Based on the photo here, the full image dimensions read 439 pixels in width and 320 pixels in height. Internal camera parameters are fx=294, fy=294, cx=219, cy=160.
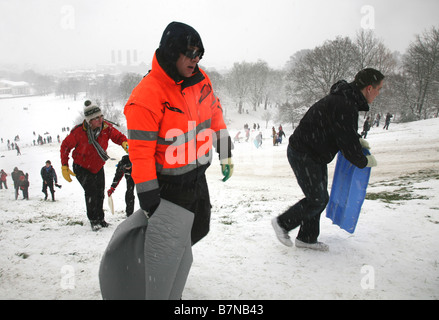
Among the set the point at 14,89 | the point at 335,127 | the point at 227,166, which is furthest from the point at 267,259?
the point at 14,89

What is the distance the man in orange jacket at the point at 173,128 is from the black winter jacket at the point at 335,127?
1335mm

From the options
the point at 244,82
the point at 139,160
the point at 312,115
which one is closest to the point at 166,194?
the point at 139,160

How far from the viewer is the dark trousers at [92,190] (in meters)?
5.12

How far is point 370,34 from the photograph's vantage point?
38.5 metres

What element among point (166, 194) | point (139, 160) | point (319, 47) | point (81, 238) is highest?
point (319, 47)

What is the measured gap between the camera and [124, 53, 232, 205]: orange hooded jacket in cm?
223

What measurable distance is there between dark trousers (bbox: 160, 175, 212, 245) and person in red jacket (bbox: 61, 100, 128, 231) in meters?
2.71

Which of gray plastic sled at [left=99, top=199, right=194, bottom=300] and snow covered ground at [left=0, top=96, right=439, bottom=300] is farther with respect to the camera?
snow covered ground at [left=0, top=96, right=439, bottom=300]

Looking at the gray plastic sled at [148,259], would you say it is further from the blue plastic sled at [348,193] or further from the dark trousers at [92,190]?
the dark trousers at [92,190]

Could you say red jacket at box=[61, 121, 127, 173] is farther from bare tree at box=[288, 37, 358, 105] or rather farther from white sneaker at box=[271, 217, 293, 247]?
bare tree at box=[288, 37, 358, 105]

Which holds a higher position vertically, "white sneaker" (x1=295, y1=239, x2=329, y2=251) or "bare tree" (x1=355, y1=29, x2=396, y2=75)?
"bare tree" (x1=355, y1=29, x2=396, y2=75)

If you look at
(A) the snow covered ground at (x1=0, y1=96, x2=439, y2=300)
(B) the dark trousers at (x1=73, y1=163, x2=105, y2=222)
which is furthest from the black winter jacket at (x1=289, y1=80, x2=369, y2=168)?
(B) the dark trousers at (x1=73, y1=163, x2=105, y2=222)
